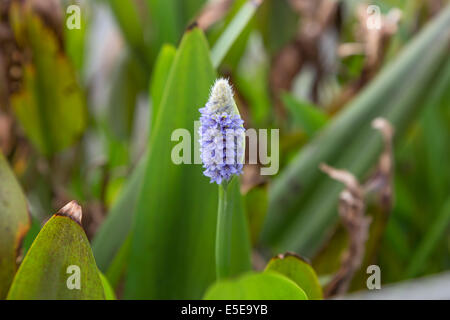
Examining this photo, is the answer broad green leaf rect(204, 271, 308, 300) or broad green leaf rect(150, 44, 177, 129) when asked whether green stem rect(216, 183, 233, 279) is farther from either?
broad green leaf rect(150, 44, 177, 129)

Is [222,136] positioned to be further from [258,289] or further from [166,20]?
[166,20]

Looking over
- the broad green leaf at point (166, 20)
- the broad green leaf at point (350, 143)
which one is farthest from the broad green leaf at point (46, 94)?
the broad green leaf at point (350, 143)

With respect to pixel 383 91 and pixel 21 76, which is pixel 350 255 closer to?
pixel 383 91

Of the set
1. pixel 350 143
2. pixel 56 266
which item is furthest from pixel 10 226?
pixel 350 143

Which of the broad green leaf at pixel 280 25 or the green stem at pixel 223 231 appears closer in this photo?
the green stem at pixel 223 231

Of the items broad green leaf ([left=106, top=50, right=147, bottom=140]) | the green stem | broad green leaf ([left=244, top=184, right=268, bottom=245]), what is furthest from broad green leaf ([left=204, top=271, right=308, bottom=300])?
broad green leaf ([left=106, top=50, right=147, bottom=140])

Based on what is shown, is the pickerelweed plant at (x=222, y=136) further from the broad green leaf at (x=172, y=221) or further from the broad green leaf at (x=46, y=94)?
the broad green leaf at (x=46, y=94)

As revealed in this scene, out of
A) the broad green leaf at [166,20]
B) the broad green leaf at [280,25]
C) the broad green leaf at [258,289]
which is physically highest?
the broad green leaf at [280,25]
